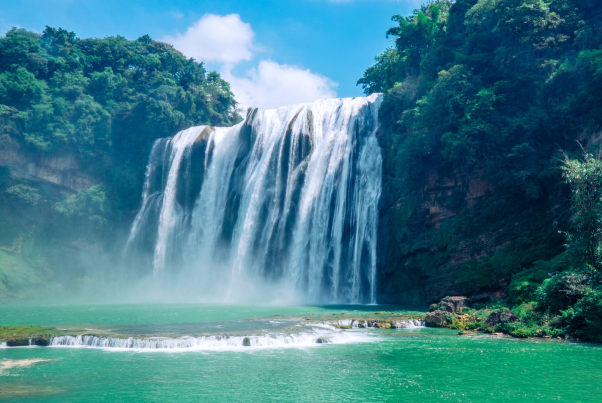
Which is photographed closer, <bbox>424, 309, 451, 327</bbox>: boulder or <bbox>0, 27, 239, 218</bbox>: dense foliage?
<bbox>424, 309, 451, 327</bbox>: boulder

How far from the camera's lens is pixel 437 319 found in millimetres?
21766

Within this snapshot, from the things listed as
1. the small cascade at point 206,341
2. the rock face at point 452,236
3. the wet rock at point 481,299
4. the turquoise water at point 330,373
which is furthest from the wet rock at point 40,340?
the rock face at point 452,236

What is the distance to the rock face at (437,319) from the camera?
71.2ft

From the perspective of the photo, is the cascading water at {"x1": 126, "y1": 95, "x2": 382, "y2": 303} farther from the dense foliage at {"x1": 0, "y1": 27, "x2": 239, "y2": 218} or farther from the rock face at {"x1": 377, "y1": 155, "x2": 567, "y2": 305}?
the dense foliage at {"x1": 0, "y1": 27, "x2": 239, "y2": 218}

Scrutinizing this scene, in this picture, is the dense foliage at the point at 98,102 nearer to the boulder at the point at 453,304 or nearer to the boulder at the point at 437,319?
the boulder at the point at 453,304

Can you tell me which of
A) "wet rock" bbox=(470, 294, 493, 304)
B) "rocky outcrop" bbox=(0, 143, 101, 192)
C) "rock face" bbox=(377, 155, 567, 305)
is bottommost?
"wet rock" bbox=(470, 294, 493, 304)

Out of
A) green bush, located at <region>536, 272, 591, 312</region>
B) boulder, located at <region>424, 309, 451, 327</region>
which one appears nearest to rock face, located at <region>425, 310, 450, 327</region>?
boulder, located at <region>424, 309, 451, 327</region>

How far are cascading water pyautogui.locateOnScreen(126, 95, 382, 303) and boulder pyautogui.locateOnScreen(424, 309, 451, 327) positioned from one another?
10.2 meters

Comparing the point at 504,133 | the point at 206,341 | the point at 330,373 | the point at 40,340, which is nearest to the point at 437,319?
the point at 330,373

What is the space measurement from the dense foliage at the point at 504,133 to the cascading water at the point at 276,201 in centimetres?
281

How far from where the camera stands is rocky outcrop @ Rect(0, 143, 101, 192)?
48094mm

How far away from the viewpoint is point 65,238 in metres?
49.2

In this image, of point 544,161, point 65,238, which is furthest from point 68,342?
point 65,238

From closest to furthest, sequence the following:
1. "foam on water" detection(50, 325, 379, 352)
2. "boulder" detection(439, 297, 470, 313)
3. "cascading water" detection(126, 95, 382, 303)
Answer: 1. "foam on water" detection(50, 325, 379, 352)
2. "boulder" detection(439, 297, 470, 313)
3. "cascading water" detection(126, 95, 382, 303)
